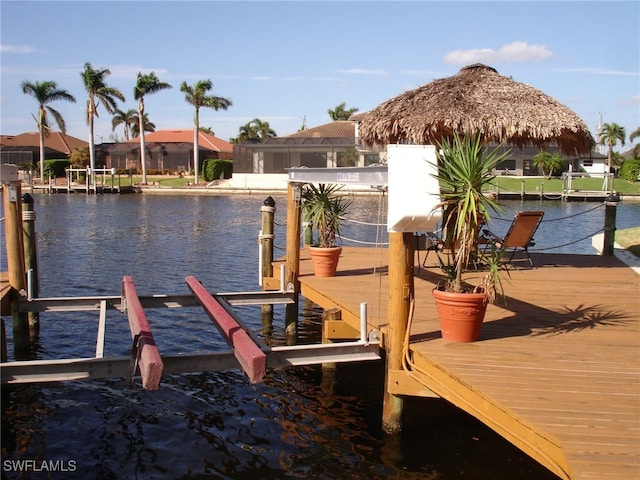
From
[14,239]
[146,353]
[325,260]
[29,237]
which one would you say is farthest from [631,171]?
[146,353]

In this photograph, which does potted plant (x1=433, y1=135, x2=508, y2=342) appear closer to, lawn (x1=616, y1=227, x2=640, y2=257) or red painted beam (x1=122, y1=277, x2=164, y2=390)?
red painted beam (x1=122, y1=277, x2=164, y2=390)

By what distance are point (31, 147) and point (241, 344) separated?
7995 centimetres

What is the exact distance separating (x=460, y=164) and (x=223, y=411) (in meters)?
4.46

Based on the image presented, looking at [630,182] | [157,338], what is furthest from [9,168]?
[630,182]

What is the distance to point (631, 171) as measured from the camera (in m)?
66.0

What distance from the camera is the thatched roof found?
11.2 metres

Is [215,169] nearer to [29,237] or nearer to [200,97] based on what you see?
[200,97]

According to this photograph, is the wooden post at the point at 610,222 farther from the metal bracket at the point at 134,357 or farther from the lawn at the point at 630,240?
the metal bracket at the point at 134,357

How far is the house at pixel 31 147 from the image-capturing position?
75.6 metres

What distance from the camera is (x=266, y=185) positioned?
64.1 m

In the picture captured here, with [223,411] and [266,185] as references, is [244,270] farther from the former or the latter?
[266,185]

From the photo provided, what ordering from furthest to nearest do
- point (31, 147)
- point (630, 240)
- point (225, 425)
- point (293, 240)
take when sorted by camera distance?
point (31, 147) < point (630, 240) < point (293, 240) < point (225, 425)

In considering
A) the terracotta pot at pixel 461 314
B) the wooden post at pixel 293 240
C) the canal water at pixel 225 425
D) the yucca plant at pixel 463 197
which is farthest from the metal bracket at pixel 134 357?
the wooden post at pixel 293 240

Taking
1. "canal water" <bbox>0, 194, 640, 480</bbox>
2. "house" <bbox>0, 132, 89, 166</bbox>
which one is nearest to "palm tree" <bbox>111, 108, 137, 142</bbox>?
"house" <bbox>0, 132, 89, 166</bbox>
